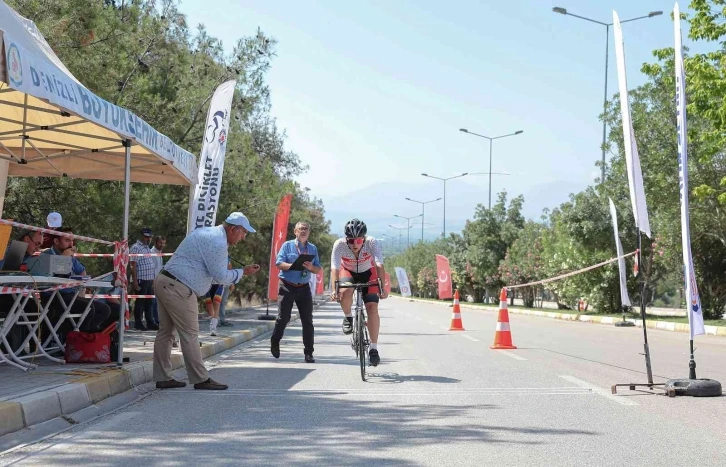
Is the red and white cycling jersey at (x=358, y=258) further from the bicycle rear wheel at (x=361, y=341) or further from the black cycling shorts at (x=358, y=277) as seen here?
the bicycle rear wheel at (x=361, y=341)

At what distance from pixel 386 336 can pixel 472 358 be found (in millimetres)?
6384

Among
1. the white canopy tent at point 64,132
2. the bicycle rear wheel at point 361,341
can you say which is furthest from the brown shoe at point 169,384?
the bicycle rear wheel at point 361,341

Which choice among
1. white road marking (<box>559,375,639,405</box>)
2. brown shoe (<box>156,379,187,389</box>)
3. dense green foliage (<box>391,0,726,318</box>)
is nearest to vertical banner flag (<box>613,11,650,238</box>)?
white road marking (<box>559,375,639,405</box>)

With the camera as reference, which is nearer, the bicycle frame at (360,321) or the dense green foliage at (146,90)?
the bicycle frame at (360,321)

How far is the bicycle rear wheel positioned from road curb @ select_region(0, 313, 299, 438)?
2404mm

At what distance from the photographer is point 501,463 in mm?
5488

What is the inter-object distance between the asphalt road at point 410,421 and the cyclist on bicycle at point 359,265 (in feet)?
2.83

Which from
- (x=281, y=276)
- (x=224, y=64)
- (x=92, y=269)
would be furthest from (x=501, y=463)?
(x=224, y=64)

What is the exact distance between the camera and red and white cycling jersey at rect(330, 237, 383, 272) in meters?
10.9

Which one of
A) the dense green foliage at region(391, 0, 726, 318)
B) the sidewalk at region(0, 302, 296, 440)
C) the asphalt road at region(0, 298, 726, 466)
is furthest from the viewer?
the dense green foliage at region(391, 0, 726, 318)

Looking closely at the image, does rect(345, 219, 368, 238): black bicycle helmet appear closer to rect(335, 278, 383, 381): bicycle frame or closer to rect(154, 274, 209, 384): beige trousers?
rect(335, 278, 383, 381): bicycle frame

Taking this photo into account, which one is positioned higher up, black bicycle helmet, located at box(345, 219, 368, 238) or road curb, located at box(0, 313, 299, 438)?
black bicycle helmet, located at box(345, 219, 368, 238)

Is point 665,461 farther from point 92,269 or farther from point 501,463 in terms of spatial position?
point 92,269

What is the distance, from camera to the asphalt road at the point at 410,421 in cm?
568
